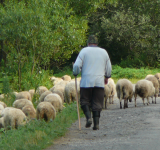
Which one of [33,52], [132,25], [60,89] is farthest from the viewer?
[132,25]

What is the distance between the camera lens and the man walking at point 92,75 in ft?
26.5

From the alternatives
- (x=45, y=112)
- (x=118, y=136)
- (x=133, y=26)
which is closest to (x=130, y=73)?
(x=133, y=26)

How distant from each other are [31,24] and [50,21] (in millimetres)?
2295

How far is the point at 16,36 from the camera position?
17375 mm

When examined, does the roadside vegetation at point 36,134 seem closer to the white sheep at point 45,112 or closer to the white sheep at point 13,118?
the white sheep at point 45,112

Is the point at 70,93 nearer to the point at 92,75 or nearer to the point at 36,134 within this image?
the point at 92,75

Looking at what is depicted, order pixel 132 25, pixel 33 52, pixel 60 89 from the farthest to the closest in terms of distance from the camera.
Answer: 1. pixel 132 25
2. pixel 33 52
3. pixel 60 89

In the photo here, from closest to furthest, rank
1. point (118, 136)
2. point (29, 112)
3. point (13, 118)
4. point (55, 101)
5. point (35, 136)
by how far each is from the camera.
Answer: point (35, 136) → point (118, 136) → point (13, 118) → point (29, 112) → point (55, 101)

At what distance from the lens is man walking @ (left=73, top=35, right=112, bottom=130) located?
26.5ft

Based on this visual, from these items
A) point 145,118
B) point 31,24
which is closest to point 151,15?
point 31,24

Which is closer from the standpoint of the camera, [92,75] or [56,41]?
[92,75]

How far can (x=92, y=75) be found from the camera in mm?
8062

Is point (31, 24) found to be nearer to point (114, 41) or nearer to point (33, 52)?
point (33, 52)

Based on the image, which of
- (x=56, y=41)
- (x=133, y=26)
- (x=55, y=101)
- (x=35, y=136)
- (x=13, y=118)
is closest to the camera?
(x=35, y=136)
